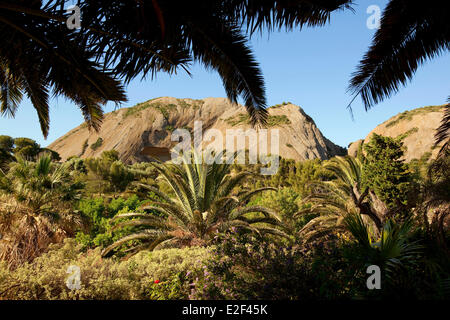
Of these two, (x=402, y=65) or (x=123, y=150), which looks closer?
(x=402, y=65)

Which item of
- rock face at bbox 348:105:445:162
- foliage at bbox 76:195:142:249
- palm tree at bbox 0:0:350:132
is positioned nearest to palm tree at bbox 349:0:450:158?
palm tree at bbox 0:0:350:132

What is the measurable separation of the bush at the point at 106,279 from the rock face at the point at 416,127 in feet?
157

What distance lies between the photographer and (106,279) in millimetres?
4199

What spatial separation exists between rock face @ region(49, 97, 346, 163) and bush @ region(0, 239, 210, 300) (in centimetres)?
4375

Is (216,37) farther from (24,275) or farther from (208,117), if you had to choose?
(208,117)

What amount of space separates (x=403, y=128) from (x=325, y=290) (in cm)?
6072

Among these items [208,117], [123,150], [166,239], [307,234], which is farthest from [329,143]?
[166,239]

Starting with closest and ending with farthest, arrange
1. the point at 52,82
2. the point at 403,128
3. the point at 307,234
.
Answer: the point at 52,82 < the point at 307,234 < the point at 403,128

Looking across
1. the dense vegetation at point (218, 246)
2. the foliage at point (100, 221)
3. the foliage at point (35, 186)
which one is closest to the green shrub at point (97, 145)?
the foliage at point (100, 221)

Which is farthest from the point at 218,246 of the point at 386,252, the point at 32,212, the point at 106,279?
the point at 32,212

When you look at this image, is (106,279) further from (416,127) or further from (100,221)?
(416,127)

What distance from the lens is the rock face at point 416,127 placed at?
46612mm
